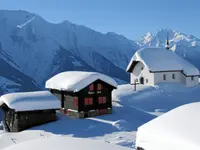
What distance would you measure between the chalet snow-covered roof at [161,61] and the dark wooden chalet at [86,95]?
39.3 ft

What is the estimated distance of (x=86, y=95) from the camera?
115ft

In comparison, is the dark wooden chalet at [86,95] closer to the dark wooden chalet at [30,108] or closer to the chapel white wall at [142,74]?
the dark wooden chalet at [30,108]

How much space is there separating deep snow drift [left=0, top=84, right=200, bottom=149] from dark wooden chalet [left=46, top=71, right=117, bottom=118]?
132 cm

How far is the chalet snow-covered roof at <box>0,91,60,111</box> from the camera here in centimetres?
3086

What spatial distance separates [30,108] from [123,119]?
8.37 meters

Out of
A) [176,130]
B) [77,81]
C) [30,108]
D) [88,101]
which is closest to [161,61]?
[88,101]

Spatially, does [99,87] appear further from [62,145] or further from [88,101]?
[62,145]

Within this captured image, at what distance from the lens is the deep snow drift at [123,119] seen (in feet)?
88.7

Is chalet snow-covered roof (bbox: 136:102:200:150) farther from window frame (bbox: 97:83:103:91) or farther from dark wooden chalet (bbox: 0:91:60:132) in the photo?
window frame (bbox: 97:83:103:91)

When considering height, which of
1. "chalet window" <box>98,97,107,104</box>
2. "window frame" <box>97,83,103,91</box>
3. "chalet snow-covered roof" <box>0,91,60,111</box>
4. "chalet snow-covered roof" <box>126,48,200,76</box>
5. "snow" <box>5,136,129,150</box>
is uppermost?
"chalet snow-covered roof" <box>126,48,200,76</box>

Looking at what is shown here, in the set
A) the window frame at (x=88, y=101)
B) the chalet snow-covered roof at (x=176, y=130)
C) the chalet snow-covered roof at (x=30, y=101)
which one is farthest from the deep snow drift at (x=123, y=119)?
the chalet snow-covered roof at (x=176, y=130)

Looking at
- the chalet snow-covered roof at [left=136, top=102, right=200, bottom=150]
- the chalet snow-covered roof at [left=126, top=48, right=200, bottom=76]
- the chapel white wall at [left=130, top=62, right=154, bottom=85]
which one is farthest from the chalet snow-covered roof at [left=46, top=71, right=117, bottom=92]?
the chalet snow-covered roof at [left=136, top=102, right=200, bottom=150]

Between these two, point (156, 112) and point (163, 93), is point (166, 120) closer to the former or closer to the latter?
point (156, 112)

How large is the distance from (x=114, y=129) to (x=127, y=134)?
6.96 feet
